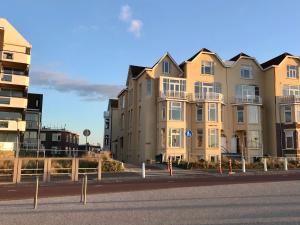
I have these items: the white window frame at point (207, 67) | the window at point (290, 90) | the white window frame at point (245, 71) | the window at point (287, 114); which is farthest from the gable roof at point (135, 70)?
the window at point (287, 114)

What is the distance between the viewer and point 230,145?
47.7 metres

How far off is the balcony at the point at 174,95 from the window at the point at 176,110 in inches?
26.8

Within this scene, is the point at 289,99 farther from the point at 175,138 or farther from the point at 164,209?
the point at 164,209

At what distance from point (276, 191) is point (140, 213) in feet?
23.7

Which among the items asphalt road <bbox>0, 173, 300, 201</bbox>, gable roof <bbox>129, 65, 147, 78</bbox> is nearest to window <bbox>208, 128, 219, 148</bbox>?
gable roof <bbox>129, 65, 147, 78</bbox>

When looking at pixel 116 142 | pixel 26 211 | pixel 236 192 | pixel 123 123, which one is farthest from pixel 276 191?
pixel 116 142

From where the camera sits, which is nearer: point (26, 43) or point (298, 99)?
point (298, 99)

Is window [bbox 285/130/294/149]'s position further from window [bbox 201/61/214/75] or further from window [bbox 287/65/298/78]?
window [bbox 201/61/214/75]

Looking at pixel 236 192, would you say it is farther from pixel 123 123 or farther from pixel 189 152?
pixel 123 123

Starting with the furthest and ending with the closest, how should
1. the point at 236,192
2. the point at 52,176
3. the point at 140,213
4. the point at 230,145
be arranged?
the point at 230,145 → the point at 52,176 → the point at 236,192 → the point at 140,213

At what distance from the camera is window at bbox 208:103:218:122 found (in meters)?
45.2

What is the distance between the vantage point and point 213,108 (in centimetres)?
4538

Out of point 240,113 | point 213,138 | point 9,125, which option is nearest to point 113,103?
point 9,125

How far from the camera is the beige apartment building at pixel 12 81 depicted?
47.6 metres
